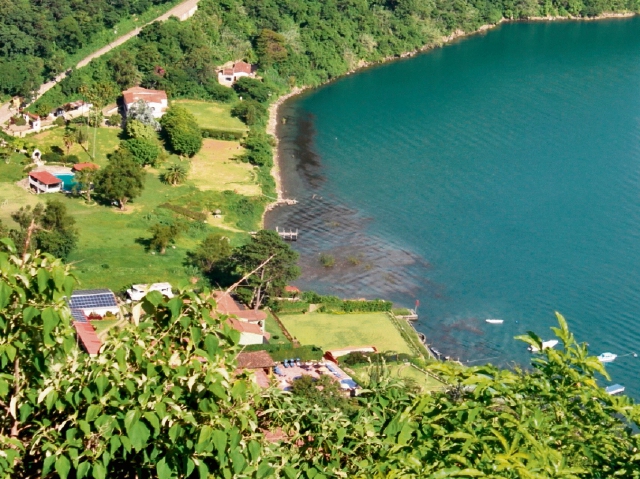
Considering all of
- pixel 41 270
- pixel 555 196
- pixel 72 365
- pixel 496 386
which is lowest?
pixel 555 196

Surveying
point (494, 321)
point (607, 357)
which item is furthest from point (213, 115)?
point (607, 357)

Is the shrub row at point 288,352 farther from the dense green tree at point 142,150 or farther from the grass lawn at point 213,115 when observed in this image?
the grass lawn at point 213,115

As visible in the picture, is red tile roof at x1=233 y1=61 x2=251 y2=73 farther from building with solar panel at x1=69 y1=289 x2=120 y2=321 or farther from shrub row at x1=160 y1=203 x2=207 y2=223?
building with solar panel at x1=69 y1=289 x2=120 y2=321

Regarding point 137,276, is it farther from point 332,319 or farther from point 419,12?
point 419,12

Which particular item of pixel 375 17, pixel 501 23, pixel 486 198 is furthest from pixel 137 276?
pixel 501 23

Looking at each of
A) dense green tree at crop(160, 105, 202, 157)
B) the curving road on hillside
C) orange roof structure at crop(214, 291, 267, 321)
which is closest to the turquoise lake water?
orange roof structure at crop(214, 291, 267, 321)
